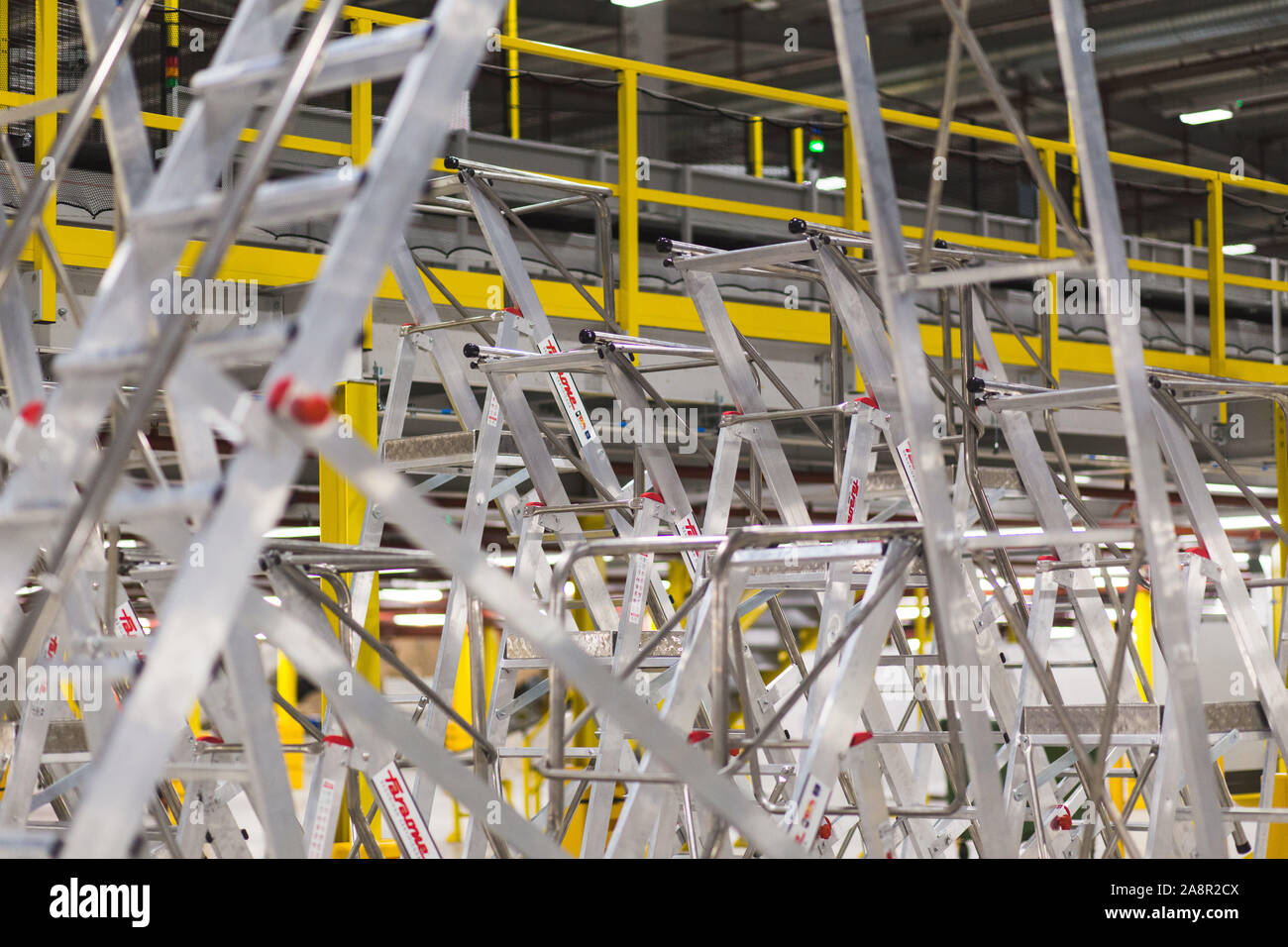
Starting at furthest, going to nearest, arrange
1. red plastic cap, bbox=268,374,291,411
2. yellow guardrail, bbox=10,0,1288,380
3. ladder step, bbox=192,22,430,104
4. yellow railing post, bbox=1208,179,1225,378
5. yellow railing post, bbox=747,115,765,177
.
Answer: yellow railing post, bbox=747,115,765,177
yellow railing post, bbox=1208,179,1225,378
yellow guardrail, bbox=10,0,1288,380
ladder step, bbox=192,22,430,104
red plastic cap, bbox=268,374,291,411

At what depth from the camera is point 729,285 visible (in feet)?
35.0

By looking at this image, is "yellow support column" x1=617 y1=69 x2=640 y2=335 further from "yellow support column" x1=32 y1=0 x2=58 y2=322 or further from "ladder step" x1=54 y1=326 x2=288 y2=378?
"ladder step" x1=54 y1=326 x2=288 y2=378

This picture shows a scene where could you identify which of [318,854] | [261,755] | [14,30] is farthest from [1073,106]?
[14,30]

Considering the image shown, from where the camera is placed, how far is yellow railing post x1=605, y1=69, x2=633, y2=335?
A: 860 centimetres

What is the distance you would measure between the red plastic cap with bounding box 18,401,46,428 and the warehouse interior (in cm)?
1

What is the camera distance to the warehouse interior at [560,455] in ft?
9.73

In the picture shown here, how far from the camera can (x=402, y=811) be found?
4586 mm

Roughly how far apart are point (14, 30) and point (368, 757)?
4459 millimetres

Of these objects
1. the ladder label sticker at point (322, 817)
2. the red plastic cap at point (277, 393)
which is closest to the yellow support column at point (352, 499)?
the ladder label sticker at point (322, 817)

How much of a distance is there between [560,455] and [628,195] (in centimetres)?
196

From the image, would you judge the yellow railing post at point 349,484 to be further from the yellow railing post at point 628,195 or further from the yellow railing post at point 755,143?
the yellow railing post at point 755,143

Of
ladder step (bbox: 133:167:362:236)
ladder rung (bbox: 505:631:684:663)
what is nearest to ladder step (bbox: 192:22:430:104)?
ladder step (bbox: 133:167:362:236)

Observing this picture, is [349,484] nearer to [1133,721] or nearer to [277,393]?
[1133,721]

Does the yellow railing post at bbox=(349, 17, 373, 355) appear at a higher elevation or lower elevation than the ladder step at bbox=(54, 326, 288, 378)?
higher
